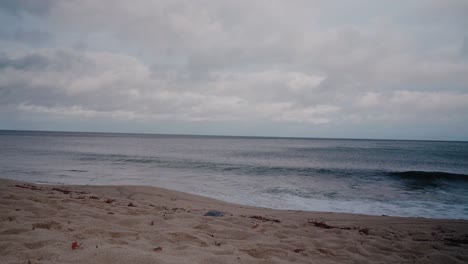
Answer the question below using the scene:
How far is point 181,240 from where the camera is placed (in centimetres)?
490

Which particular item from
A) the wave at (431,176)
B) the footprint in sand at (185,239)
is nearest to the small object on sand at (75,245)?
the footprint in sand at (185,239)

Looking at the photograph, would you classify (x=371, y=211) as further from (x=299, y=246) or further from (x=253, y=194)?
(x=299, y=246)

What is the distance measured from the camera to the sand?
3900 mm

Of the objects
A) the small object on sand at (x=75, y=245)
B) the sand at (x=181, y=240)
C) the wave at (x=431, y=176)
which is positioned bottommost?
the wave at (x=431, y=176)

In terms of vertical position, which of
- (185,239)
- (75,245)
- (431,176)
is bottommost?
(431,176)

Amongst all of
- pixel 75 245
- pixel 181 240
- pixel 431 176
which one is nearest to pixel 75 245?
pixel 75 245

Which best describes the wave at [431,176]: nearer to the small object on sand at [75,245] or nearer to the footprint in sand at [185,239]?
the footprint in sand at [185,239]

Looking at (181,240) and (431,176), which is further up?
(181,240)

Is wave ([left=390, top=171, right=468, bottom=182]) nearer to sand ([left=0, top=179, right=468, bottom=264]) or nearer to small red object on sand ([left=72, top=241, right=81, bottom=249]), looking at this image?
sand ([left=0, top=179, right=468, bottom=264])

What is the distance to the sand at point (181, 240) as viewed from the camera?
3900mm

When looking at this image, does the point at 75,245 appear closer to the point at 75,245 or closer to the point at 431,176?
the point at 75,245

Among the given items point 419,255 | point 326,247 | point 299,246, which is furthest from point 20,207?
point 419,255

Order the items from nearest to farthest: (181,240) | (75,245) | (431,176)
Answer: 1. (75,245)
2. (181,240)
3. (431,176)

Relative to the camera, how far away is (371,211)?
A: 1210cm
